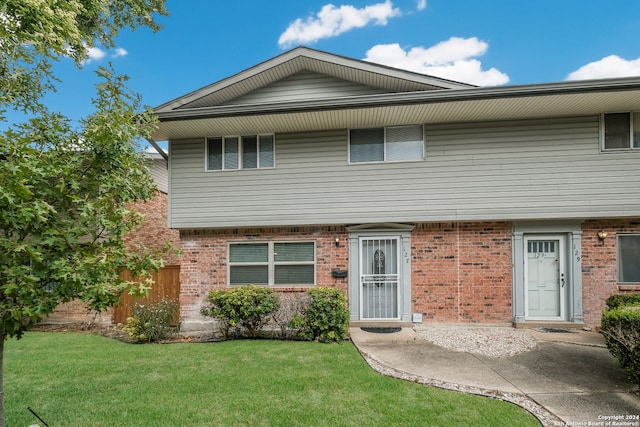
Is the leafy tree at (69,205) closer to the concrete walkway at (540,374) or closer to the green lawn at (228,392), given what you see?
the green lawn at (228,392)

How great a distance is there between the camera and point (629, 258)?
788cm

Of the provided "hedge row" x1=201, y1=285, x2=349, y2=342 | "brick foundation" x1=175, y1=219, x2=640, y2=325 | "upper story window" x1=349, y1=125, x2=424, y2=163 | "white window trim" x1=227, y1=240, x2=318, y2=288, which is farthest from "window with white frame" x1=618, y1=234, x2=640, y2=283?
"white window trim" x1=227, y1=240, x2=318, y2=288

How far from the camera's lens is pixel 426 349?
6.32m

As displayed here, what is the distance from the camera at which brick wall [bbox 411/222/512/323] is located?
8.19 m

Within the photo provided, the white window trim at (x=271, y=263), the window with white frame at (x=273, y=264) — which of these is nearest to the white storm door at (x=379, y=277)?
the white window trim at (x=271, y=263)

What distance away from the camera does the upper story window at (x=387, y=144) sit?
830 cm

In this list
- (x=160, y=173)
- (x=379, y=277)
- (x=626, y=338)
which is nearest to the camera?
(x=626, y=338)

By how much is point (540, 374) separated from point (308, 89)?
7788 millimetres

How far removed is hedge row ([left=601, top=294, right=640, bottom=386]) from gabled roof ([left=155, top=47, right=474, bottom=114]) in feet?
18.1

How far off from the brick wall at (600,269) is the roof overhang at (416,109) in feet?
8.84

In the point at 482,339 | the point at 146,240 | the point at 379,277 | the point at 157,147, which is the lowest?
the point at 482,339

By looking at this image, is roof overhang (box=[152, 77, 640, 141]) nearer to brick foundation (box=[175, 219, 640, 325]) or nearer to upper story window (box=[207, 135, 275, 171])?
upper story window (box=[207, 135, 275, 171])

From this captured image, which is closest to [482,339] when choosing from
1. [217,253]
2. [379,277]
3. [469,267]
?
[469,267]

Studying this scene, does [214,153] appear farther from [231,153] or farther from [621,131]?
[621,131]
